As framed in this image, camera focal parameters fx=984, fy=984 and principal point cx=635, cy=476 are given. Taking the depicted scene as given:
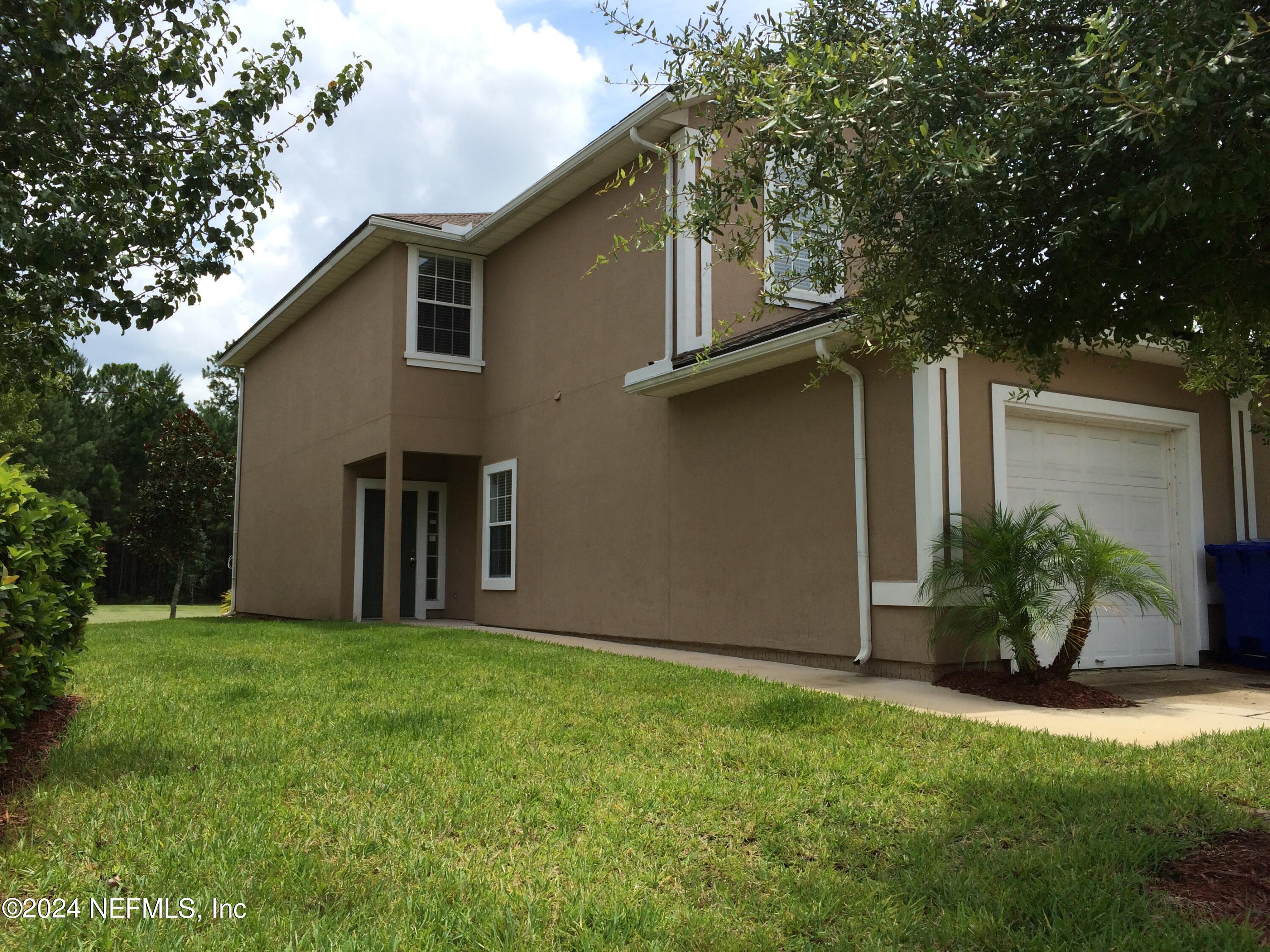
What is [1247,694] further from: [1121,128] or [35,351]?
[35,351]

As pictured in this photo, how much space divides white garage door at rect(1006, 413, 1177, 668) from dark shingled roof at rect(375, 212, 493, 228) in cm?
868

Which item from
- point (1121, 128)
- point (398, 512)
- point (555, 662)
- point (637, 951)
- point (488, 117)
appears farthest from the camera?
point (398, 512)

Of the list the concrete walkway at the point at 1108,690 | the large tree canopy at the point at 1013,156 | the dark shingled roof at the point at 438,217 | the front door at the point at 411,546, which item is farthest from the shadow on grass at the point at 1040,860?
the front door at the point at 411,546

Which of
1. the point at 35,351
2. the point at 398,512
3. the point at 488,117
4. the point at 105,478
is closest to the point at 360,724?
the point at 35,351

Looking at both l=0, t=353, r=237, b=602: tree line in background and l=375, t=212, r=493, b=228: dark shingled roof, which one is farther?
l=0, t=353, r=237, b=602: tree line in background

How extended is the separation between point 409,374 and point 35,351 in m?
6.89

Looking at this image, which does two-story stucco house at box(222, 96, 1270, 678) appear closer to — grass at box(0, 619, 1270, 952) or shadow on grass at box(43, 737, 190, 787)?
grass at box(0, 619, 1270, 952)

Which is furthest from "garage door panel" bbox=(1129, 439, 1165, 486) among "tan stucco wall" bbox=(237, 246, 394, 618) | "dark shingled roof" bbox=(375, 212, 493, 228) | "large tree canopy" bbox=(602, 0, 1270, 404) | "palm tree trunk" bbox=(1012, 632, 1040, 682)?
"tan stucco wall" bbox=(237, 246, 394, 618)

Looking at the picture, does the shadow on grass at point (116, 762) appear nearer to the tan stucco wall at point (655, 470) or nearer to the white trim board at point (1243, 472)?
the tan stucco wall at point (655, 470)

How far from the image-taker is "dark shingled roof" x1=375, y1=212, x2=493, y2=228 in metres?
14.8

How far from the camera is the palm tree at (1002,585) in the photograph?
7.44 meters

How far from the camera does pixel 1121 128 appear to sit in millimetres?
3301

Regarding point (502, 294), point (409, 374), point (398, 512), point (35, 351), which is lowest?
point (398, 512)

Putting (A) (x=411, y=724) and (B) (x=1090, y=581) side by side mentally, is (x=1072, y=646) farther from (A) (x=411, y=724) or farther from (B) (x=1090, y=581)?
(A) (x=411, y=724)
